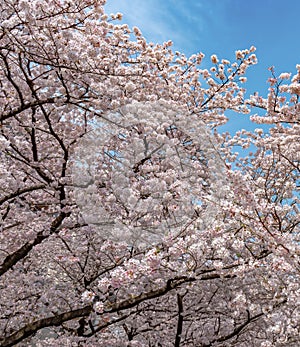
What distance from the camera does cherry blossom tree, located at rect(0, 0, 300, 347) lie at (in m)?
5.71

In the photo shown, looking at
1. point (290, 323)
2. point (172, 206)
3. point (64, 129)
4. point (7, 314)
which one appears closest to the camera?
point (290, 323)

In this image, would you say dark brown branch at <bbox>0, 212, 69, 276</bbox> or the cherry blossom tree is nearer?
the cherry blossom tree

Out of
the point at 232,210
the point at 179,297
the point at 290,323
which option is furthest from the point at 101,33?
the point at 290,323

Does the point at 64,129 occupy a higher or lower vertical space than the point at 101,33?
lower

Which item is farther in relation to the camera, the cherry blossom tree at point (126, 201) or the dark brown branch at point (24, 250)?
the dark brown branch at point (24, 250)

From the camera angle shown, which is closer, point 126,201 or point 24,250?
point 126,201

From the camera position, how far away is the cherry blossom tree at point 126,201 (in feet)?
18.7

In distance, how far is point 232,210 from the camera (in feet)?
16.6

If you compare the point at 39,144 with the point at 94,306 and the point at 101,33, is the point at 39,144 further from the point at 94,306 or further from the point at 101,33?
the point at 94,306

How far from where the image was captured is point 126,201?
6660 millimetres

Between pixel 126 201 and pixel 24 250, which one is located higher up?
pixel 126 201

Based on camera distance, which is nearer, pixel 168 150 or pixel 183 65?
pixel 168 150

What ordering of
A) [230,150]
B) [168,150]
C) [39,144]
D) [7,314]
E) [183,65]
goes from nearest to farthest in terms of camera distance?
[168,150]
[39,144]
[7,314]
[230,150]
[183,65]

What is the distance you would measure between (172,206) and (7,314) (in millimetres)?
5732
